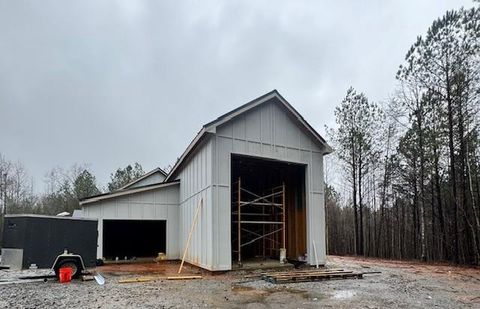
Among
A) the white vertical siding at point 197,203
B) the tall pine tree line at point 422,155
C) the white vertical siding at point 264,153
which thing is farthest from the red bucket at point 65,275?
the tall pine tree line at point 422,155

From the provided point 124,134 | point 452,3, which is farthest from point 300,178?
point 124,134

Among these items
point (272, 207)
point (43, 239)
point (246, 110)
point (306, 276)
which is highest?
point (246, 110)

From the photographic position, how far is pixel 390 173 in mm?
23859

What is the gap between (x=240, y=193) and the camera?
1454 centimetres

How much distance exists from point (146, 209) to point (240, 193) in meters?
5.12

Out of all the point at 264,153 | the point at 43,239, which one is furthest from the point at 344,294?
the point at 43,239

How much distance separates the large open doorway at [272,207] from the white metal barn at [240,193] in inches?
1.8

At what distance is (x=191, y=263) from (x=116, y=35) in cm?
1204

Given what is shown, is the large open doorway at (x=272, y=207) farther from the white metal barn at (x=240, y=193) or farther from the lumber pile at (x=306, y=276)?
the lumber pile at (x=306, y=276)

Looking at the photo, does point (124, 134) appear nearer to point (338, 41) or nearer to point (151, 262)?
point (151, 262)

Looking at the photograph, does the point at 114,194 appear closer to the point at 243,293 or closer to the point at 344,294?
the point at 243,293

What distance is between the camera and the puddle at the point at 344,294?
7.89 metres

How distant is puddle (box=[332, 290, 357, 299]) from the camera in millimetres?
7887

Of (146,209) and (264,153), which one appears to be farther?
(146,209)
